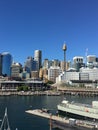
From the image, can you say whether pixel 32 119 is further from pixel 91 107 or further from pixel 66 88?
pixel 66 88

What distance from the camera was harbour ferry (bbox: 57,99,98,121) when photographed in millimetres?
59312

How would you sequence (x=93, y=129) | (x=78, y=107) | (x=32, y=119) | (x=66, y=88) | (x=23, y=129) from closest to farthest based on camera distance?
(x=93, y=129)
(x=23, y=129)
(x=32, y=119)
(x=78, y=107)
(x=66, y=88)

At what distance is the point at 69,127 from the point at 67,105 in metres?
19.0

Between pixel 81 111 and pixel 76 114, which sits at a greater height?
pixel 81 111

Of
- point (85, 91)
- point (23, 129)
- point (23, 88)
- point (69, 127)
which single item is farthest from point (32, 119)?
point (85, 91)

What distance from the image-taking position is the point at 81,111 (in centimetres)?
6225

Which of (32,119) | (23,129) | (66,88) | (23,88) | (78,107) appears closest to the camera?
(23,129)

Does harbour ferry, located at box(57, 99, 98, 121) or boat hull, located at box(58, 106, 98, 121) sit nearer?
→ boat hull, located at box(58, 106, 98, 121)

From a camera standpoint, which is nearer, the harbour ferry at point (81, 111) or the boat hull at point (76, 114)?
the boat hull at point (76, 114)

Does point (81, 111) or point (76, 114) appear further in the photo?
point (76, 114)

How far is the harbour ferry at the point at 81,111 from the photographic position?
195 ft

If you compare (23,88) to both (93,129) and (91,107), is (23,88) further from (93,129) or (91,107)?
(93,129)

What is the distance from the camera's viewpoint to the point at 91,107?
6200 centimetres

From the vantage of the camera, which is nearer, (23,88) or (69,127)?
(69,127)
